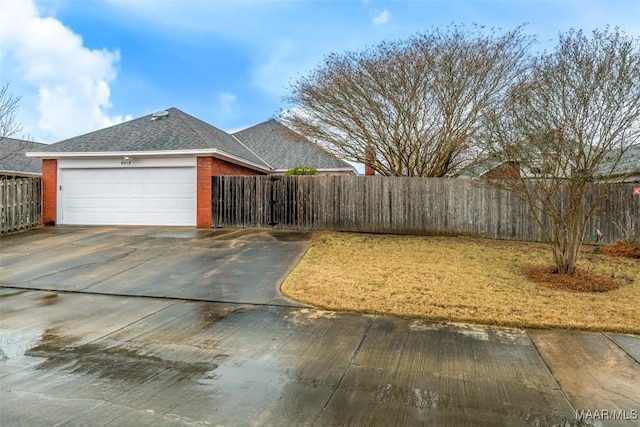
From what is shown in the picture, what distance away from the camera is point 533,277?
7.33m

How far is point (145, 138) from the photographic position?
1398 cm

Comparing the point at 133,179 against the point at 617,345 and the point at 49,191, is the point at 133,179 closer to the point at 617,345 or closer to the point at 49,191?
the point at 49,191

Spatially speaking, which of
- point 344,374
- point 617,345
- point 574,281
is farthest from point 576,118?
point 344,374

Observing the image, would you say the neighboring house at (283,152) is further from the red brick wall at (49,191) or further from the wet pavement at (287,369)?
the wet pavement at (287,369)

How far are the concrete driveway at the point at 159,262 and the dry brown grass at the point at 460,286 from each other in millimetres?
688

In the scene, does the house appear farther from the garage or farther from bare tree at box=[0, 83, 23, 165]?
bare tree at box=[0, 83, 23, 165]

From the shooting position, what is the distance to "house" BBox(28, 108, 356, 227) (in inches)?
507

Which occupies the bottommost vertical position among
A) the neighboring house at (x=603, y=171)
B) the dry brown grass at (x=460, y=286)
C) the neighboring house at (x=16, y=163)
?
the dry brown grass at (x=460, y=286)

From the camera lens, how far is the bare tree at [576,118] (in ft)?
22.6

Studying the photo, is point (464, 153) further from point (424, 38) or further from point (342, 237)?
point (342, 237)

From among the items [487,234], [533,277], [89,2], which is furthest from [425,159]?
[89,2]

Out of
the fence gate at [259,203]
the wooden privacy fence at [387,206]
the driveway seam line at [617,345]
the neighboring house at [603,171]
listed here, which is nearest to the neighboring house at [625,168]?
the neighboring house at [603,171]

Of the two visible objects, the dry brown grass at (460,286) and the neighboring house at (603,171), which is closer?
the dry brown grass at (460,286)

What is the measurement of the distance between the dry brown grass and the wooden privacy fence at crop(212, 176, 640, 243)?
62.5 inches
